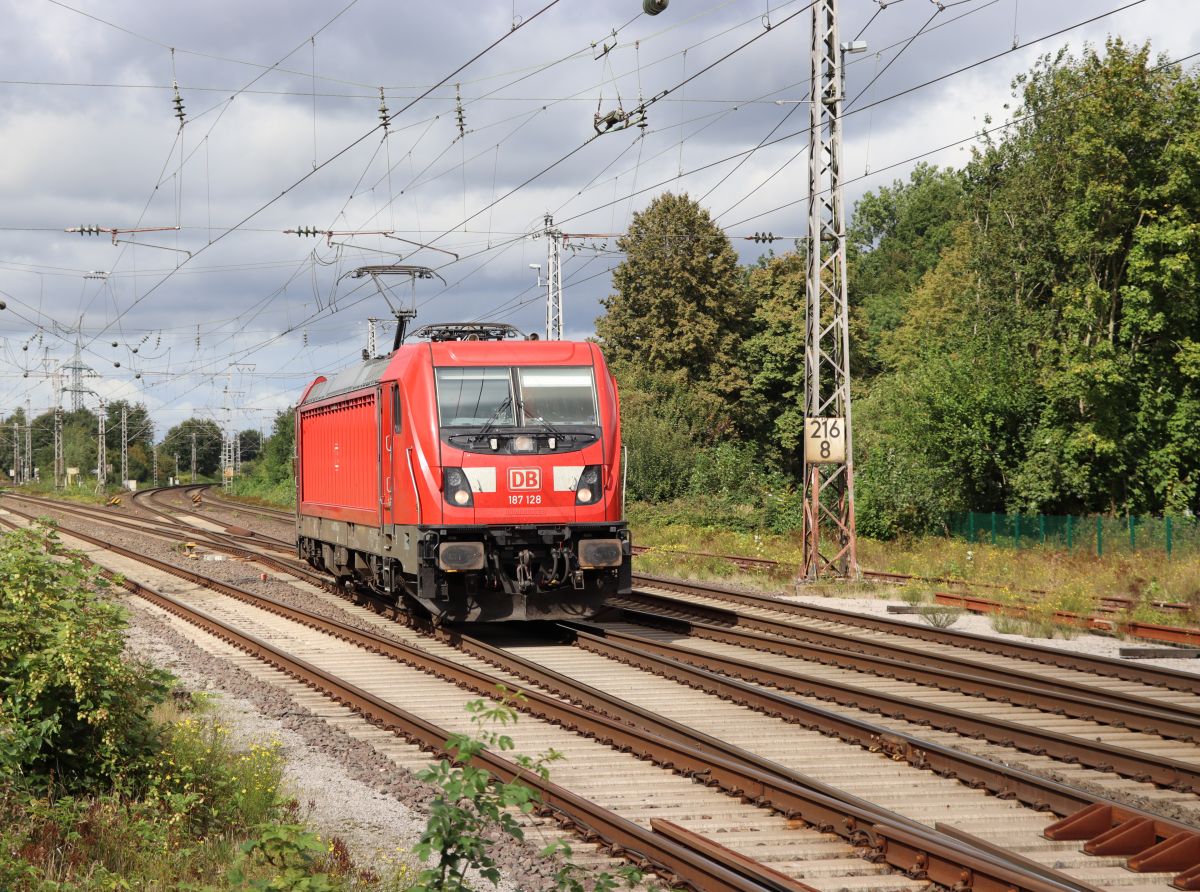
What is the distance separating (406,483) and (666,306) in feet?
116

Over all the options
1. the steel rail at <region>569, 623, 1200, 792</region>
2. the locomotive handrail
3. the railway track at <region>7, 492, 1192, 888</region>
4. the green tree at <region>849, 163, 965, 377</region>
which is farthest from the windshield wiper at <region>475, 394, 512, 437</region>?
the green tree at <region>849, 163, 965, 377</region>

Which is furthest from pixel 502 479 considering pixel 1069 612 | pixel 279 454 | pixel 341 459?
pixel 279 454

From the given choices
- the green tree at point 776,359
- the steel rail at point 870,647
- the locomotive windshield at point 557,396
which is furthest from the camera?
the green tree at point 776,359

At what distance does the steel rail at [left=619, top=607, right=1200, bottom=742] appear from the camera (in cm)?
1084

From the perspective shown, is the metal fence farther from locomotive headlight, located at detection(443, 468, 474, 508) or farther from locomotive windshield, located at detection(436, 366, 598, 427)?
locomotive headlight, located at detection(443, 468, 474, 508)

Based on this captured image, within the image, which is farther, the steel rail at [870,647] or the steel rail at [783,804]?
the steel rail at [870,647]

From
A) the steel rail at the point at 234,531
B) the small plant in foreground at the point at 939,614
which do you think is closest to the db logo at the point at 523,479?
the small plant in foreground at the point at 939,614

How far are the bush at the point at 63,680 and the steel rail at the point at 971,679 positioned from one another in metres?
7.70

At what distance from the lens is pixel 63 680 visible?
812 cm

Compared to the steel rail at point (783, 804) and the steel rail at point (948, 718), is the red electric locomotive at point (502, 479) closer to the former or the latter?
the steel rail at point (948, 718)

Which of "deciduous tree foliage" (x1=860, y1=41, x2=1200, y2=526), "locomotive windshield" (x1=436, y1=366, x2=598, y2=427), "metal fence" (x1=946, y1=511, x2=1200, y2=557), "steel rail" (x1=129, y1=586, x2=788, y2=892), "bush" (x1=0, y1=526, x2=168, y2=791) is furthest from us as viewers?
"deciduous tree foliage" (x1=860, y1=41, x2=1200, y2=526)

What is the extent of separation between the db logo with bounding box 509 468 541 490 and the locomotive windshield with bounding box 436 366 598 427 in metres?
0.61

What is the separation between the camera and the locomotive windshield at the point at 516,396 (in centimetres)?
1577

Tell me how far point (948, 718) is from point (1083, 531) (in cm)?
1882
